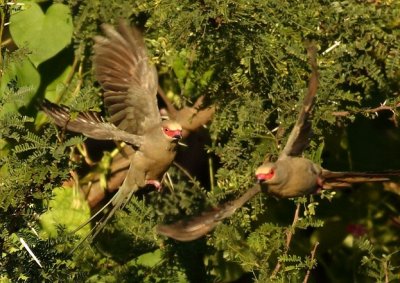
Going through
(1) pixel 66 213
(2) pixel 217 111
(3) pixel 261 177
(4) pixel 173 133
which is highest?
(3) pixel 261 177

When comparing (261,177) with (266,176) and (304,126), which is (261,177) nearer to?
(266,176)

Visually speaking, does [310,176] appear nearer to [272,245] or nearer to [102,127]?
[272,245]

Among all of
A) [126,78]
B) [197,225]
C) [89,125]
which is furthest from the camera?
[126,78]

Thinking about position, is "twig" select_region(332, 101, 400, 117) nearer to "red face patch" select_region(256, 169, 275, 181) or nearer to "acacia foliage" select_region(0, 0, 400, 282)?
"acacia foliage" select_region(0, 0, 400, 282)

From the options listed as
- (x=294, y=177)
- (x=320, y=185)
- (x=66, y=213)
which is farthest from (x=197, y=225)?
(x=66, y=213)

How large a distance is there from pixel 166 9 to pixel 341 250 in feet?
6.76

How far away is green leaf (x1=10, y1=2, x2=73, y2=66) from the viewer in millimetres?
3842

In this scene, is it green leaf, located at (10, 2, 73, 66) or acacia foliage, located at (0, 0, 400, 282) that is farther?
green leaf, located at (10, 2, 73, 66)

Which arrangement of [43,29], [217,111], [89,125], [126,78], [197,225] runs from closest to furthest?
[197,225], [89,125], [126,78], [217,111], [43,29]

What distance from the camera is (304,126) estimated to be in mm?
3059

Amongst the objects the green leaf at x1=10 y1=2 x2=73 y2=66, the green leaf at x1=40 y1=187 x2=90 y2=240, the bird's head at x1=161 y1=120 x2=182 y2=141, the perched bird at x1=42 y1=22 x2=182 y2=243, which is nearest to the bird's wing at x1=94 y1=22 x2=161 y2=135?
the perched bird at x1=42 y1=22 x2=182 y2=243

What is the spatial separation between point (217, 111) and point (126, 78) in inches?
15.1

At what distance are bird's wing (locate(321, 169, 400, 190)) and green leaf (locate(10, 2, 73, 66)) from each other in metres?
1.28

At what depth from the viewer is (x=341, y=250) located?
4.96 metres
